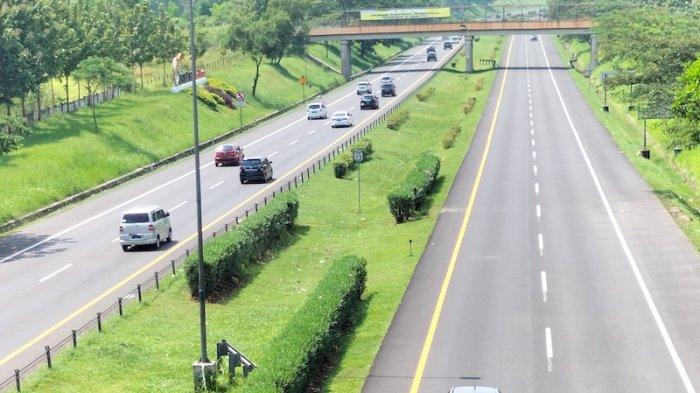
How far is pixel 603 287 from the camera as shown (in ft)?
113

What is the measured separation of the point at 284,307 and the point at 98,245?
1327 cm

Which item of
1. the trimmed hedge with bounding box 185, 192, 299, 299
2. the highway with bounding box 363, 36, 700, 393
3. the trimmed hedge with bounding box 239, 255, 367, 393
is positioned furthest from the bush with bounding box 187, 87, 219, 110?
the trimmed hedge with bounding box 239, 255, 367, 393

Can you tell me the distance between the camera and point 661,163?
229 ft

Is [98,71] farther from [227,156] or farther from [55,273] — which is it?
[55,273]

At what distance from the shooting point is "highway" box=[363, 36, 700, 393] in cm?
2573

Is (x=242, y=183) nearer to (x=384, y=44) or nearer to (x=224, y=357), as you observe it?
(x=224, y=357)

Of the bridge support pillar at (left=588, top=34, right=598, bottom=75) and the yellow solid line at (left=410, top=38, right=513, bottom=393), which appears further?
the bridge support pillar at (left=588, top=34, right=598, bottom=75)

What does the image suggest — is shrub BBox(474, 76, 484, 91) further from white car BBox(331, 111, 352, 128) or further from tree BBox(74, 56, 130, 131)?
tree BBox(74, 56, 130, 131)

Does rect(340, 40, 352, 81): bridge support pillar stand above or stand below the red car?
above

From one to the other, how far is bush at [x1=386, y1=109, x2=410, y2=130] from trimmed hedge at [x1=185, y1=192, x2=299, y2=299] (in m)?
41.1

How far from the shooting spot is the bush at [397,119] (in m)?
88.9

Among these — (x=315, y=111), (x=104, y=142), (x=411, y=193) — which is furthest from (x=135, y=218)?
(x=315, y=111)

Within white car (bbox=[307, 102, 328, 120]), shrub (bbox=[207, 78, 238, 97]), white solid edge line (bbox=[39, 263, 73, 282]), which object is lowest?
white solid edge line (bbox=[39, 263, 73, 282])

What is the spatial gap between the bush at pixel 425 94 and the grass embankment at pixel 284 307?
46.3 meters
